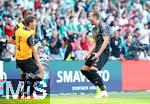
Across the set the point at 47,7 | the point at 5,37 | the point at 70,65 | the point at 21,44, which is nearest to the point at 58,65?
the point at 70,65

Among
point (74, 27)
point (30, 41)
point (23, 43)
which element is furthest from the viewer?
point (74, 27)

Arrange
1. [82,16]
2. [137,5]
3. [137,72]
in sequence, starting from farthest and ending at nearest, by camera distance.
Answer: [137,5] → [82,16] → [137,72]

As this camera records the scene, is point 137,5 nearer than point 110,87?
No

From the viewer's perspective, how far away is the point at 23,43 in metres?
15.8

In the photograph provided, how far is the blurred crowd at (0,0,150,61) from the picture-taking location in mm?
22203

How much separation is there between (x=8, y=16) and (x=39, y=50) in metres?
1.78

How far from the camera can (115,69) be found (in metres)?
22.4

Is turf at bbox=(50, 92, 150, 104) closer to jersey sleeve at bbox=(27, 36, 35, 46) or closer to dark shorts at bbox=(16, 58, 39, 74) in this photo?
dark shorts at bbox=(16, 58, 39, 74)

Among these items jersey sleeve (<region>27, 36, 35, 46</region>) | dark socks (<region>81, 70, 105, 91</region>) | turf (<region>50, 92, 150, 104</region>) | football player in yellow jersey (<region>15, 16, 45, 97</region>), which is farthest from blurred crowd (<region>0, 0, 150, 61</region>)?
jersey sleeve (<region>27, 36, 35, 46</region>)

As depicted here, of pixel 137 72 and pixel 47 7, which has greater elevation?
pixel 47 7

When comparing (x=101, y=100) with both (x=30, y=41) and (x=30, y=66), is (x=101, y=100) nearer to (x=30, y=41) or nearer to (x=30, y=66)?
(x=30, y=66)

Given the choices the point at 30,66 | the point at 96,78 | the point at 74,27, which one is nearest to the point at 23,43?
the point at 30,66

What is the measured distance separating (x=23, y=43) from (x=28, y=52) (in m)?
0.29

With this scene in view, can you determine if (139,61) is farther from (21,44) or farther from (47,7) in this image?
(21,44)
